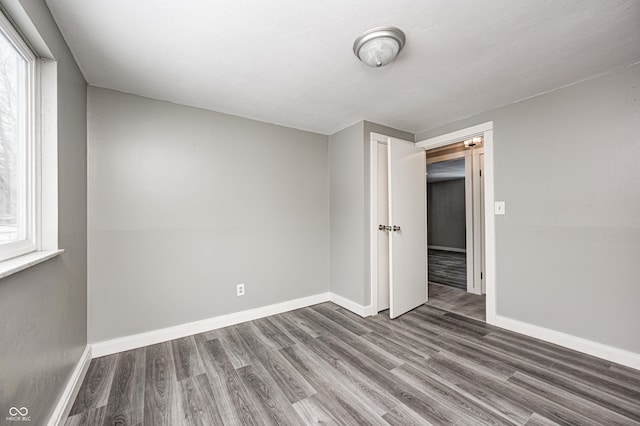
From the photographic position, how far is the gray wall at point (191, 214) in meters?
2.12

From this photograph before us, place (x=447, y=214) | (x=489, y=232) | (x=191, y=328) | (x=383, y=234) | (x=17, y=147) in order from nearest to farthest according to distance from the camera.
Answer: (x=17, y=147), (x=191, y=328), (x=489, y=232), (x=383, y=234), (x=447, y=214)

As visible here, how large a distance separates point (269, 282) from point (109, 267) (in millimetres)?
1479

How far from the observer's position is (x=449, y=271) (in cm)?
514

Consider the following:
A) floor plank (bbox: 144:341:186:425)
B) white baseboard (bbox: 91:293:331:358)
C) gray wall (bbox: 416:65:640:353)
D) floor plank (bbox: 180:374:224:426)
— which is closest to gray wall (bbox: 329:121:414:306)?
white baseboard (bbox: 91:293:331:358)

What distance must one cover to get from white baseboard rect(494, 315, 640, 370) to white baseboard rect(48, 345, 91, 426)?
11.2 ft

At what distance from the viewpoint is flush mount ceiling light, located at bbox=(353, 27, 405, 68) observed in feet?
4.88

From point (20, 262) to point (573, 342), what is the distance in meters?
3.65

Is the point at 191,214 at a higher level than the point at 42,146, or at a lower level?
lower

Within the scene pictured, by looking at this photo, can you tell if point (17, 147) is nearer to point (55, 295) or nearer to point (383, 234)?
point (55, 295)

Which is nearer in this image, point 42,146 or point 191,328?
point 42,146

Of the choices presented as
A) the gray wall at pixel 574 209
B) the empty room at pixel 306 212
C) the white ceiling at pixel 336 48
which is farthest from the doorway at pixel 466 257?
the white ceiling at pixel 336 48


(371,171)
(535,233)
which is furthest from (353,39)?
(535,233)

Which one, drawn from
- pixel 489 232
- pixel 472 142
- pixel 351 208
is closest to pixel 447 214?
pixel 472 142

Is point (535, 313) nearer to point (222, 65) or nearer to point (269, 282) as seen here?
point (269, 282)
